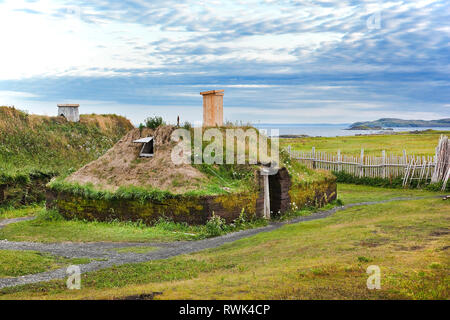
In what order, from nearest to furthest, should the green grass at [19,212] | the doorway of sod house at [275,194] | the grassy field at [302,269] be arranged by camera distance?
1. the grassy field at [302,269]
2. the doorway of sod house at [275,194]
3. the green grass at [19,212]

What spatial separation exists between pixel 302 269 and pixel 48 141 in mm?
33516

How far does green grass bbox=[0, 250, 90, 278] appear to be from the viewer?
499 inches

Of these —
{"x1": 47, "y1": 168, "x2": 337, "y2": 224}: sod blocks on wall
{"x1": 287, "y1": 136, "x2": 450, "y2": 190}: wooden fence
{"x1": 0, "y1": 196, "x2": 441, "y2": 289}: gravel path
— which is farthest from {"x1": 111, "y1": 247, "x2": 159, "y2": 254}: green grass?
{"x1": 287, "y1": 136, "x2": 450, "y2": 190}: wooden fence

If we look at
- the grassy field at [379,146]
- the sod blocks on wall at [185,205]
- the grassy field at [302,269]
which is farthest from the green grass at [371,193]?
the grassy field at [379,146]

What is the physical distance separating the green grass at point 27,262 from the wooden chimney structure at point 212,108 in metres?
11.5

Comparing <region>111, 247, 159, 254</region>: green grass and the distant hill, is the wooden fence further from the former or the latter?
the distant hill

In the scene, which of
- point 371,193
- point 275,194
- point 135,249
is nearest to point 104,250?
point 135,249

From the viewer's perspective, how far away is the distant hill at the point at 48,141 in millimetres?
33406

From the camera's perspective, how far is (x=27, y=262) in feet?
44.4

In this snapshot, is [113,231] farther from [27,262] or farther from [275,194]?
[275,194]

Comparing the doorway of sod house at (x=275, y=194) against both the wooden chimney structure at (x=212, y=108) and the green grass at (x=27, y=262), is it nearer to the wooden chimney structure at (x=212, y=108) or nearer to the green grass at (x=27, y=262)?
the wooden chimney structure at (x=212, y=108)

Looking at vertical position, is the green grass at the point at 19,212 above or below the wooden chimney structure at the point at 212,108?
below

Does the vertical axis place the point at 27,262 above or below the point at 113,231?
above

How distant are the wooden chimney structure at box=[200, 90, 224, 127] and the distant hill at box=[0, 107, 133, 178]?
12118 mm
